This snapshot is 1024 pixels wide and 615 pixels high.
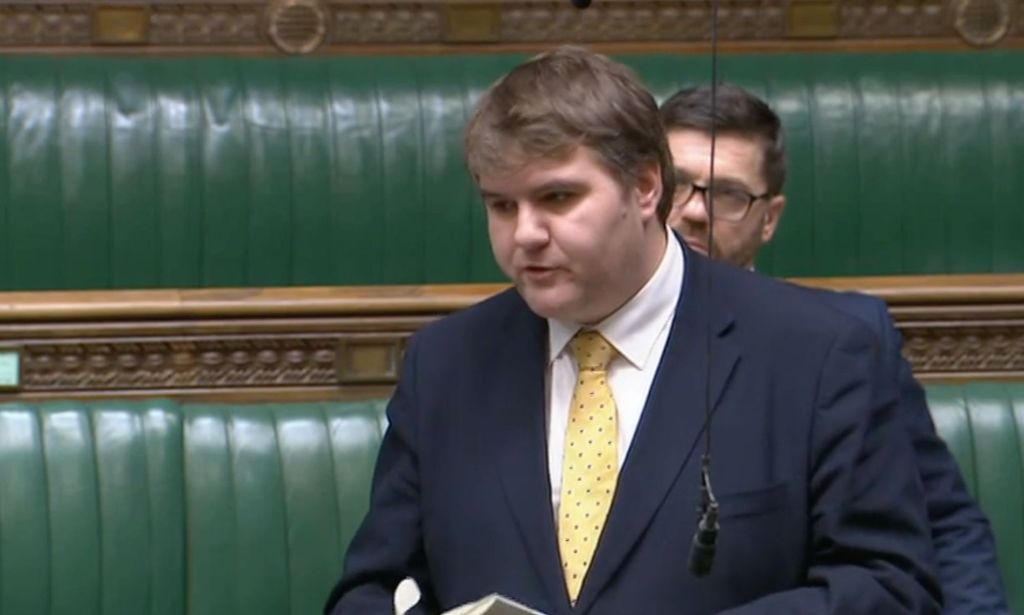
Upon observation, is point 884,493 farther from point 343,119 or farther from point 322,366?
point 343,119

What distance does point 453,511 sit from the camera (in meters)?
1.70

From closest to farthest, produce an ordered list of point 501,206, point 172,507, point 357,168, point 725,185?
point 501,206 < point 725,185 < point 172,507 < point 357,168

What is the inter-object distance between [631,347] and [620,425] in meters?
0.07

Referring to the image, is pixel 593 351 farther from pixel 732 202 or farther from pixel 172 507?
pixel 172 507

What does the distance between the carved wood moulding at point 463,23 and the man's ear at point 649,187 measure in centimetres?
217

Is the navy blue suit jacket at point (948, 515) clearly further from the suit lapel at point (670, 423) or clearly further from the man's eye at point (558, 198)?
the man's eye at point (558, 198)

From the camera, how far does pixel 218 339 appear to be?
2.46m

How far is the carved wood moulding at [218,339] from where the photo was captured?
2.42 m

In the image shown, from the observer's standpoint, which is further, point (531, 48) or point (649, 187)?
point (531, 48)

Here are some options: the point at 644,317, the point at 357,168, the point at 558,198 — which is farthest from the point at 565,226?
the point at 357,168

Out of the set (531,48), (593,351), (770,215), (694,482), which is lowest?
(694,482)

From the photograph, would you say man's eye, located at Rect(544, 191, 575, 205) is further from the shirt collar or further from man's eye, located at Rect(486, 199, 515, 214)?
the shirt collar

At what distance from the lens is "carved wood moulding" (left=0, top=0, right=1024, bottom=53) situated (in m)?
3.70

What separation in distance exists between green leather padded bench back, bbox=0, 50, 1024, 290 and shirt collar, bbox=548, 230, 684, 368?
5.81 ft
